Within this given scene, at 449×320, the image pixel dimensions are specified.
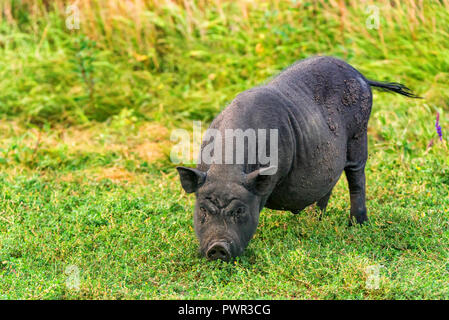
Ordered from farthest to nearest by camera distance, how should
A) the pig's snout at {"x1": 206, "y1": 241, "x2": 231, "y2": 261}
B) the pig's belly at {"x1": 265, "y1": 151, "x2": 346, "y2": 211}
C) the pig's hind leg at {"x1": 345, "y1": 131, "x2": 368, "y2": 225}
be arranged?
the pig's hind leg at {"x1": 345, "y1": 131, "x2": 368, "y2": 225} < the pig's belly at {"x1": 265, "y1": 151, "x2": 346, "y2": 211} < the pig's snout at {"x1": 206, "y1": 241, "x2": 231, "y2": 261}

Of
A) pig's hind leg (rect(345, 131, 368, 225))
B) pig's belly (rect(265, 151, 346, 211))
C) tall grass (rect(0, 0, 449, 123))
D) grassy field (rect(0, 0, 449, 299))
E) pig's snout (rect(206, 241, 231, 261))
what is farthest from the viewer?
tall grass (rect(0, 0, 449, 123))

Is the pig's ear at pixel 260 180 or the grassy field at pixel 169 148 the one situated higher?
the pig's ear at pixel 260 180

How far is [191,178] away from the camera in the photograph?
4.51 meters

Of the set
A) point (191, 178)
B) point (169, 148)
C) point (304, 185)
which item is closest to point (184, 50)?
point (169, 148)

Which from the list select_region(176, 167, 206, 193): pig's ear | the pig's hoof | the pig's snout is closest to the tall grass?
the pig's hoof

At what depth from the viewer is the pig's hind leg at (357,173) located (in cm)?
566

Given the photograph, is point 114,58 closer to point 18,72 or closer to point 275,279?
point 18,72

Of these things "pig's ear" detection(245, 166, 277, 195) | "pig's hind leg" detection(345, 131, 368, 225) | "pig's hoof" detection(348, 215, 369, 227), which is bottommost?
"pig's hoof" detection(348, 215, 369, 227)

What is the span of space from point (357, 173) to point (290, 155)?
124 cm

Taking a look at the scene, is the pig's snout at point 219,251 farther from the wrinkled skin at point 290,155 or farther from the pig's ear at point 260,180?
the pig's ear at point 260,180

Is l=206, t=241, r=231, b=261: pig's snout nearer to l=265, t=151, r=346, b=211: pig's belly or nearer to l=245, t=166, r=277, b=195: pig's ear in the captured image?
l=245, t=166, r=277, b=195: pig's ear

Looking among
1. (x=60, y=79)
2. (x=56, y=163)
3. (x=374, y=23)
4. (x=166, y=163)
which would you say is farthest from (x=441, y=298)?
(x=60, y=79)

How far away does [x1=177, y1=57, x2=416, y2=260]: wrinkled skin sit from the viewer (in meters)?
4.45

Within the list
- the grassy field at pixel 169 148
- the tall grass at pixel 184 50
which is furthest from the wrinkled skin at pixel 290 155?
the tall grass at pixel 184 50
